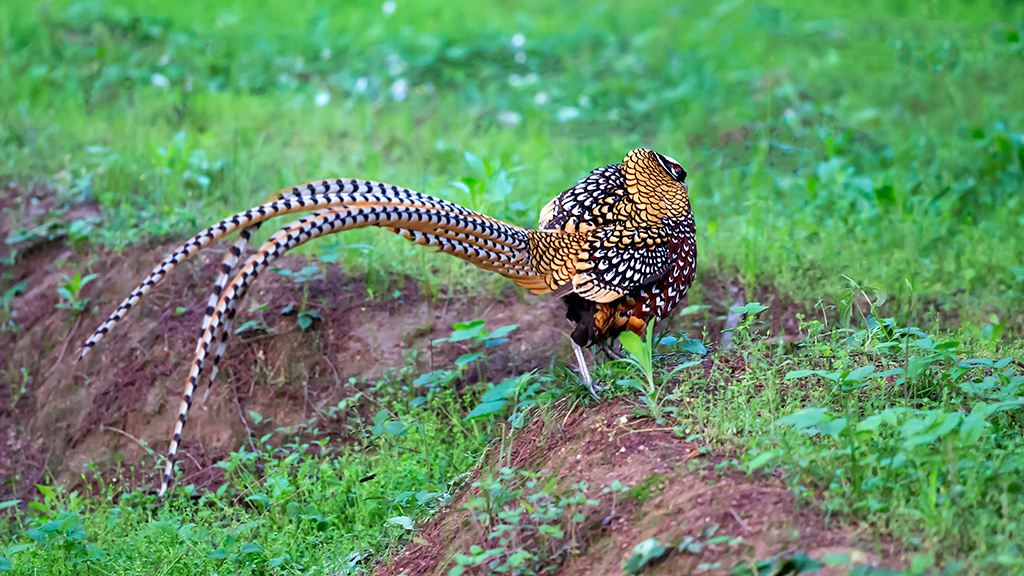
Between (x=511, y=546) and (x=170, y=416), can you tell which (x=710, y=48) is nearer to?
(x=170, y=416)

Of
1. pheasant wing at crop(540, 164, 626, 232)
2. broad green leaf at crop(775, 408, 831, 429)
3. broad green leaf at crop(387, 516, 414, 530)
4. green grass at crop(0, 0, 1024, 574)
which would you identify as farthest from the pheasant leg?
broad green leaf at crop(775, 408, 831, 429)

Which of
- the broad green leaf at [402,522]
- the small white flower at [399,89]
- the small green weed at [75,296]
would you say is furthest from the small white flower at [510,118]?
the broad green leaf at [402,522]

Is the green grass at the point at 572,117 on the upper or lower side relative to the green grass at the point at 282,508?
upper

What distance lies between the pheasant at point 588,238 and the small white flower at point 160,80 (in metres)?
5.93

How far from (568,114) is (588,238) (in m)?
5.33

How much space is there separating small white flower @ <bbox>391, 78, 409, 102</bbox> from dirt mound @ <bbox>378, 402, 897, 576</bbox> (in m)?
6.52

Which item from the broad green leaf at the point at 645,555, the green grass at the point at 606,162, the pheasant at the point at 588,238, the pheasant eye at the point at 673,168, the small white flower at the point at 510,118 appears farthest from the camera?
the small white flower at the point at 510,118

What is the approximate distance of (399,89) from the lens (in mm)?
11641

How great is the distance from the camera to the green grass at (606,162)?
483 centimetres

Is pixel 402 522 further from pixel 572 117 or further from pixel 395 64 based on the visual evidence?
pixel 395 64

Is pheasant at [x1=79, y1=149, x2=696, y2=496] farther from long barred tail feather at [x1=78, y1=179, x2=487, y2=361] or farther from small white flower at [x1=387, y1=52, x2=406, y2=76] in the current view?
small white flower at [x1=387, y1=52, x2=406, y2=76]

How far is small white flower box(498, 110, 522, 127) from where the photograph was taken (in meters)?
10.8

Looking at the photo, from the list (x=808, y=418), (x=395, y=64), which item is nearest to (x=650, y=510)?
(x=808, y=418)

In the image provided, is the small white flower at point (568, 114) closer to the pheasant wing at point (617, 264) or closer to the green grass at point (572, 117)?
the green grass at point (572, 117)
